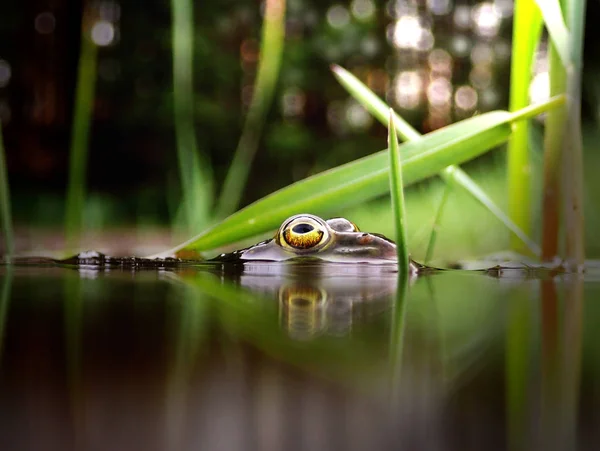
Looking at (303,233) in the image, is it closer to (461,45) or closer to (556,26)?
(556,26)

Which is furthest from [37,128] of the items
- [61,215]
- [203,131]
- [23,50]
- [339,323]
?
[339,323]

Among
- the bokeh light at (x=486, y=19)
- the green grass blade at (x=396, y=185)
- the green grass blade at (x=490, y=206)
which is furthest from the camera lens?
the bokeh light at (x=486, y=19)

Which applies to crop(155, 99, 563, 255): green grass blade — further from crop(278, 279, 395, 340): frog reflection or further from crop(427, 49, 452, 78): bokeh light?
crop(427, 49, 452, 78): bokeh light

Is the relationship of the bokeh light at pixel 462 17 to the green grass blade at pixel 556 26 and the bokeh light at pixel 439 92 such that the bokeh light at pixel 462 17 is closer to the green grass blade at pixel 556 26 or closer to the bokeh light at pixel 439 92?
the bokeh light at pixel 439 92

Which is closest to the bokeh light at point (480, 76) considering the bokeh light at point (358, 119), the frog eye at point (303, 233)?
the bokeh light at point (358, 119)

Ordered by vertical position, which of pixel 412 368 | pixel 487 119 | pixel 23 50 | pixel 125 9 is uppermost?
pixel 125 9

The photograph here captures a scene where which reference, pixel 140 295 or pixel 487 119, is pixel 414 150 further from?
pixel 140 295

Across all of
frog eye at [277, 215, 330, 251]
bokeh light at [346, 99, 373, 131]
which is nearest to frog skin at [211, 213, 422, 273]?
frog eye at [277, 215, 330, 251]

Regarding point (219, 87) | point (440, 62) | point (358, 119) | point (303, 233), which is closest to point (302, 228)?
point (303, 233)
